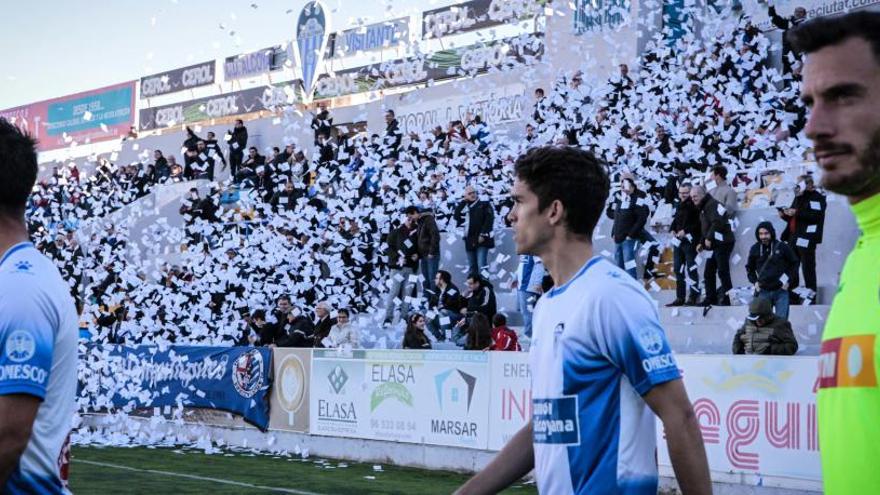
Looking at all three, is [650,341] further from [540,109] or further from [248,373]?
[540,109]

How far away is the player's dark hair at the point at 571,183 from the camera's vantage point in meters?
4.30

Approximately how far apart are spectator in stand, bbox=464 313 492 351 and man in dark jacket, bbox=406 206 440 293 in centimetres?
404

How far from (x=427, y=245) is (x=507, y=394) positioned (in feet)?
17.5

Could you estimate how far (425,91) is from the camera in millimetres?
29375

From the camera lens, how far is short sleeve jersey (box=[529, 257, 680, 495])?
12.9 ft

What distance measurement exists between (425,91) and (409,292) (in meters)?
9.73

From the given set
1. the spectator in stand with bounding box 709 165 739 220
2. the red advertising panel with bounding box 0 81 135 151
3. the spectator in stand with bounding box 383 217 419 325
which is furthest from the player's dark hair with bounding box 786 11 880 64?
the red advertising panel with bounding box 0 81 135 151

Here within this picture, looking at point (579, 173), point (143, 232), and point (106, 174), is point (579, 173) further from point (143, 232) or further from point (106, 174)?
point (106, 174)

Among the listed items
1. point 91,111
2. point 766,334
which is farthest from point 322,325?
point 91,111

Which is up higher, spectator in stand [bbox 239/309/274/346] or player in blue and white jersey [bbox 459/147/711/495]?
spectator in stand [bbox 239/309/274/346]

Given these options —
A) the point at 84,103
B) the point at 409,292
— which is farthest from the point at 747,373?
the point at 84,103

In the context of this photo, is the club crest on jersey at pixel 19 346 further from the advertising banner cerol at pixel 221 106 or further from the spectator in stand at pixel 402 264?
the advertising banner cerol at pixel 221 106

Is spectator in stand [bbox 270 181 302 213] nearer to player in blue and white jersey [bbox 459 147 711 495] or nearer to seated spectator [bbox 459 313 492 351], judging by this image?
seated spectator [bbox 459 313 492 351]

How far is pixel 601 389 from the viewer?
4.01m
